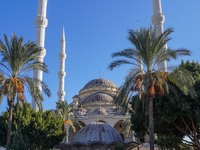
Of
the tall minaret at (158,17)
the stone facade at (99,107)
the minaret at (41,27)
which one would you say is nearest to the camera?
the tall minaret at (158,17)

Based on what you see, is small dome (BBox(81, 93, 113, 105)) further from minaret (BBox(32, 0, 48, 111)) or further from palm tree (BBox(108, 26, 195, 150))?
palm tree (BBox(108, 26, 195, 150))

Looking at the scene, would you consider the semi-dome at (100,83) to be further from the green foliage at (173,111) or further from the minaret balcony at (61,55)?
the green foliage at (173,111)

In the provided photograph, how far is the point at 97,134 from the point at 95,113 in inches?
742

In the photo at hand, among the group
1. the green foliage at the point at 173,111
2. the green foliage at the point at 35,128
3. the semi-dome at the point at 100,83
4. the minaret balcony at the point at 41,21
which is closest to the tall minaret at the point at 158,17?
the green foliage at the point at 173,111

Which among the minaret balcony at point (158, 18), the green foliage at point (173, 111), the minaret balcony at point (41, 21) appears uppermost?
the minaret balcony at point (41, 21)

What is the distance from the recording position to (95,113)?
133 feet

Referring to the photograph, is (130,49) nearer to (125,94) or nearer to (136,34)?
(136,34)

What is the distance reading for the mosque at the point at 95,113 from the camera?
21.2 meters

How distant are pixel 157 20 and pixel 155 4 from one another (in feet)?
10.7

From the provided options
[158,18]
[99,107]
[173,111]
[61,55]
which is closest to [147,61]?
[173,111]

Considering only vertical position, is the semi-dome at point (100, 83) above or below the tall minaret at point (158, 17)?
below

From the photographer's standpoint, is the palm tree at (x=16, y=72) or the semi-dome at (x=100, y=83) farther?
the semi-dome at (x=100, y=83)

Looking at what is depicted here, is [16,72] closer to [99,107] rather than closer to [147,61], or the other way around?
[147,61]

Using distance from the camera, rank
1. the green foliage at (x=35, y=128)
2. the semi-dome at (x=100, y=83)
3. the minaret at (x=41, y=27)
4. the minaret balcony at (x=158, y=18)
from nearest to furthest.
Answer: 1. the green foliage at (x=35, y=128)
2. the minaret balcony at (x=158, y=18)
3. the minaret at (x=41, y=27)
4. the semi-dome at (x=100, y=83)
